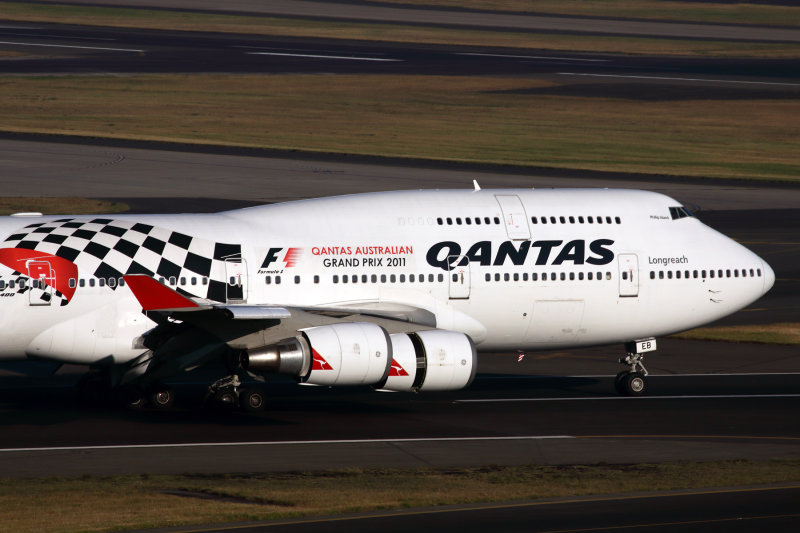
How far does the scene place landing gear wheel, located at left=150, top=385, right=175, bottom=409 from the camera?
3738cm

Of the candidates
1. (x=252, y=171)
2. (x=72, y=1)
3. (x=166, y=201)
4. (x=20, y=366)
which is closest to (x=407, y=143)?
(x=252, y=171)

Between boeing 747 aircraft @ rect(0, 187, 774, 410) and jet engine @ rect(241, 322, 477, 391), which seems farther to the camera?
boeing 747 aircraft @ rect(0, 187, 774, 410)

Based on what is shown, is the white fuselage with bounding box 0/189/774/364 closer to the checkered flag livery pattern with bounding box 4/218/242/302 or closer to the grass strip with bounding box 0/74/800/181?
the checkered flag livery pattern with bounding box 4/218/242/302

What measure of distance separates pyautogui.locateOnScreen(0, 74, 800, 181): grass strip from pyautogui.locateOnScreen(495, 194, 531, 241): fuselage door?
4917 cm

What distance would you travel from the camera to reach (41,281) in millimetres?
35750

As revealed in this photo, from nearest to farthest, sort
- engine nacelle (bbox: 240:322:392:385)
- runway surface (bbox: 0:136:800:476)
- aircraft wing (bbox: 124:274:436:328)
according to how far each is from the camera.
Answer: runway surface (bbox: 0:136:800:476)
aircraft wing (bbox: 124:274:436:328)
engine nacelle (bbox: 240:322:392:385)

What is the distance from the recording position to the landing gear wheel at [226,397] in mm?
36719

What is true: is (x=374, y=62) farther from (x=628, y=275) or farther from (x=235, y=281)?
(x=235, y=281)

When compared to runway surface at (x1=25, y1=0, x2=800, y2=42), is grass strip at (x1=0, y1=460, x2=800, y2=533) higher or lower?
lower

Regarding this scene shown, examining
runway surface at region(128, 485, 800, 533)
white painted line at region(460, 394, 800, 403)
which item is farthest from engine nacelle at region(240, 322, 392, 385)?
runway surface at region(128, 485, 800, 533)

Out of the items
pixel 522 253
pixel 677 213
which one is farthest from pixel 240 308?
pixel 677 213

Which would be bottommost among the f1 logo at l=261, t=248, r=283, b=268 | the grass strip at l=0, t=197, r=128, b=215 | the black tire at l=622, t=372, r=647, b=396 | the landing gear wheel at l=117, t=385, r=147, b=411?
the landing gear wheel at l=117, t=385, r=147, b=411

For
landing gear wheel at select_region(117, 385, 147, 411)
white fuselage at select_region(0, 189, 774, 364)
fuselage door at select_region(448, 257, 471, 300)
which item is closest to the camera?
white fuselage at select_region(0, 189, 774, 364)

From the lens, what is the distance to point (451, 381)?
3550 cm
